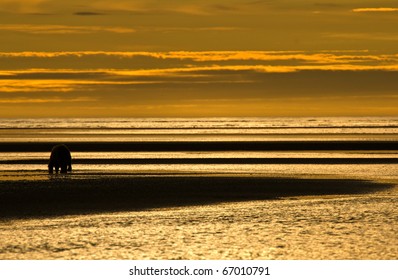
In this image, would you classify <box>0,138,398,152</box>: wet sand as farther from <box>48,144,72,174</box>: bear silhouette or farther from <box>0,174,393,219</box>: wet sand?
<box>0,174,393,219</box>: wet sand

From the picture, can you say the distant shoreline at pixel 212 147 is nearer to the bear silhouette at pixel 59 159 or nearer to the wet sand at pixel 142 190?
the bear silhouette at pixel 59 159

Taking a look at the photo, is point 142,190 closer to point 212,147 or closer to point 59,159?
point 59,159

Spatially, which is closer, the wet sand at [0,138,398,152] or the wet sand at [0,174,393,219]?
the wet sand at [0,174,393,219]

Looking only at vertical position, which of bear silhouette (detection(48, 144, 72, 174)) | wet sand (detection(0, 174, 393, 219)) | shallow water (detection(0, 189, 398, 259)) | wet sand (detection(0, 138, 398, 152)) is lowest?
shallow water (detection(0, 189, 398, 259))

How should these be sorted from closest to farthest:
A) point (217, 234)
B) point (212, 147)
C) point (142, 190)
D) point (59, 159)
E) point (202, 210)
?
point (217, 234) → point (202, 210) → point (142, 190) → point (59, 159) → point (212, 147)

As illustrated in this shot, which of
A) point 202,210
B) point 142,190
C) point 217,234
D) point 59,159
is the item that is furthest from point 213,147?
point 217,234

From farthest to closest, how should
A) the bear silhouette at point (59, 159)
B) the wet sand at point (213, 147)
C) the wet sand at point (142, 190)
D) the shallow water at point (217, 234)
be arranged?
the wet sand at point (213, 147) < the bear silhouette at point (59, 159) < the wet sand at point (142, 190) < the shallow water at point (217, 234)

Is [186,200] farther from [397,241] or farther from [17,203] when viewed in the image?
[397,241]

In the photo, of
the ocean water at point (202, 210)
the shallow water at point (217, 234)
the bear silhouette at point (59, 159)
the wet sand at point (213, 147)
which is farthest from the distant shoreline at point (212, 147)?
the shallow water at point (217, 234)

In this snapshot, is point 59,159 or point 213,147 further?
point 213,147

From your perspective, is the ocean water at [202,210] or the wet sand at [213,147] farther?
the wet sand at [213,147]

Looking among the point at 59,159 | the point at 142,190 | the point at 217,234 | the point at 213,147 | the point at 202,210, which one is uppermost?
the point at 213,147

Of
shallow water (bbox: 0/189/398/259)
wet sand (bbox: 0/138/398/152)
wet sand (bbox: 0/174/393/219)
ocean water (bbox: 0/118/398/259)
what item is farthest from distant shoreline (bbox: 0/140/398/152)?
shallow water (bbox: 0/189/398/259)

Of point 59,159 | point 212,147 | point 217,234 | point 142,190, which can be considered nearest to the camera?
point 217,234
